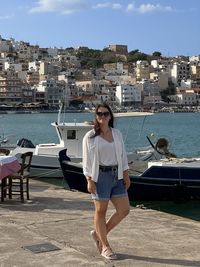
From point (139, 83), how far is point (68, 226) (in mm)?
168061

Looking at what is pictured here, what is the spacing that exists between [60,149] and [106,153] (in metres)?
12.4

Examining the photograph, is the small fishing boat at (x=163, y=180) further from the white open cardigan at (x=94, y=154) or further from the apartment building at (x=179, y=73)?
the apartment building at (x=179, y=73)

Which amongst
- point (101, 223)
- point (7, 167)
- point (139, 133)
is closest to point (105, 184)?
point (101, 223)

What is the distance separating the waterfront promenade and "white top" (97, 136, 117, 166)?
0.98 metres

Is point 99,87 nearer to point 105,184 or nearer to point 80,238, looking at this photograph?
point 80,238

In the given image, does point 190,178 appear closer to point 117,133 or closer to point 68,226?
point 68,226

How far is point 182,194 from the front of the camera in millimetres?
12445

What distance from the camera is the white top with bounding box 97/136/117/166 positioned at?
5211 mm

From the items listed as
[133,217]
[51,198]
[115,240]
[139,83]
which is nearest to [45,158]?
[51,198]

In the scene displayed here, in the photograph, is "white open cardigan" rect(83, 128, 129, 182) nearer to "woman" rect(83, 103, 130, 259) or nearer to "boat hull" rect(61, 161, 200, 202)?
"woman" rect(83, 103, 130, 259)

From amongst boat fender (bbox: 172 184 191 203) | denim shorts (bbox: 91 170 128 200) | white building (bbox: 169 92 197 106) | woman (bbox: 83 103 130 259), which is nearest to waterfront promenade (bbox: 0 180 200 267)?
woman (bbox: 83 103 130 259)

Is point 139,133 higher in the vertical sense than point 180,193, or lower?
higher

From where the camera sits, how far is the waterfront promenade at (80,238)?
17.7 feet

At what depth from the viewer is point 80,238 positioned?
6.29 m
